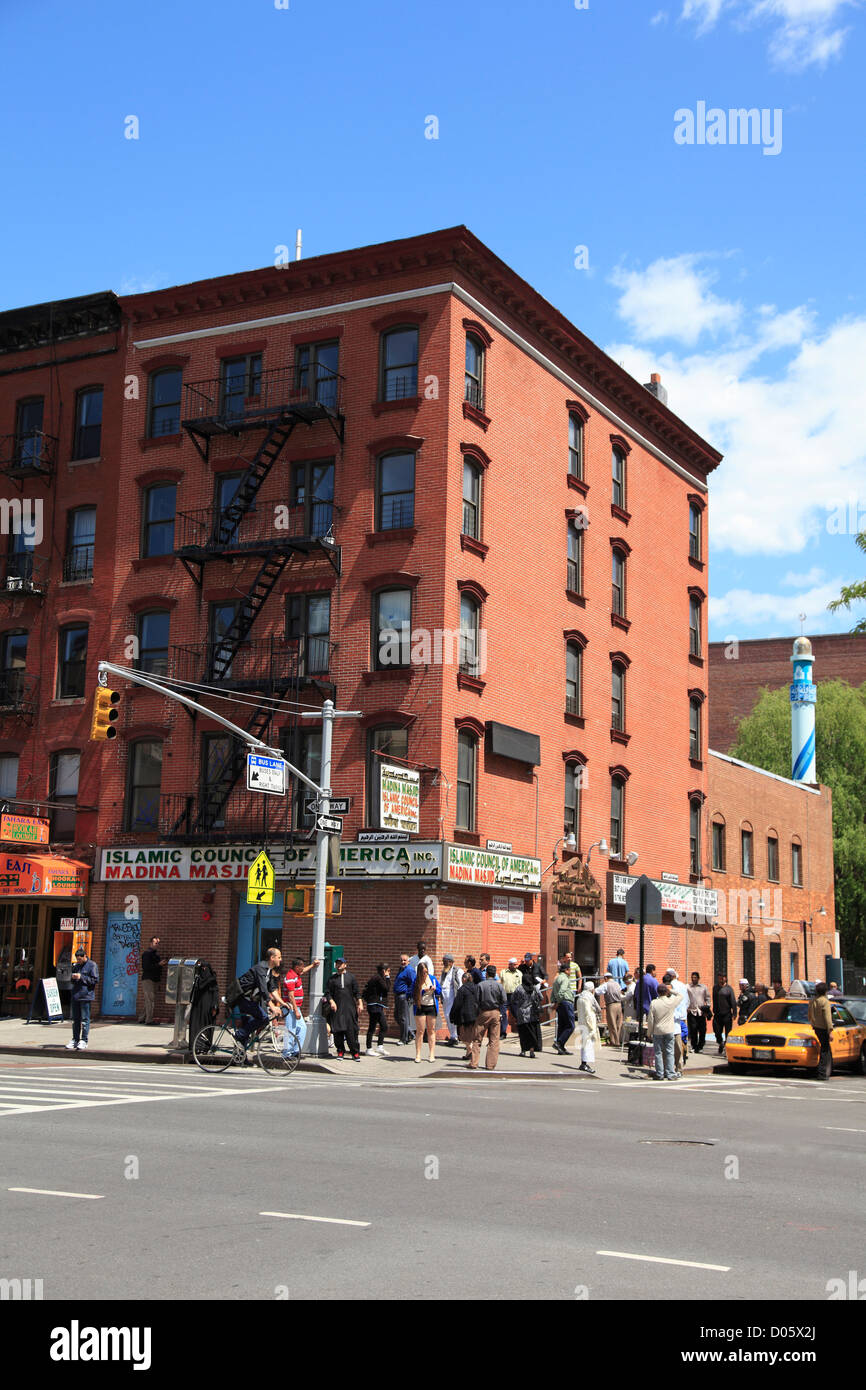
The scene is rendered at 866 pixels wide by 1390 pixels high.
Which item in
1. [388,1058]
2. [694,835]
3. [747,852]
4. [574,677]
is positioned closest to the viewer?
[388,1058]

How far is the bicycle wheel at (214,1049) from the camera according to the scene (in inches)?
882

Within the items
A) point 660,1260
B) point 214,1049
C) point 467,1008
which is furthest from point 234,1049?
point 660,1260

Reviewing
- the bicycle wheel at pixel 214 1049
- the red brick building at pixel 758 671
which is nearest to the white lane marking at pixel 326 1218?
the bicycle wheel at pixel 214 1049

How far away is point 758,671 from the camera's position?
83.8m

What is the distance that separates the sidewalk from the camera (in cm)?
2365

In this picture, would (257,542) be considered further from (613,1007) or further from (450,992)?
(613,1007)

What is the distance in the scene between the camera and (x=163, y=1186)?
10.5 m

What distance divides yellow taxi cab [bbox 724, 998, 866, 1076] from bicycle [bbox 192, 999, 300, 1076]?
29.1 ft

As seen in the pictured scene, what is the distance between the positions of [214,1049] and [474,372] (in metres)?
18.9

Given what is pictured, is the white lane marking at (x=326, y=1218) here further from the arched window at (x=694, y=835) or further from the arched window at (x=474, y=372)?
the arched window at (x=694, y=835)

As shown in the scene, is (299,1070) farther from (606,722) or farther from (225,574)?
(606,722)

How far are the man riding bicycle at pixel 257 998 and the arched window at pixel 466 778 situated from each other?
Result: 10.7 metres

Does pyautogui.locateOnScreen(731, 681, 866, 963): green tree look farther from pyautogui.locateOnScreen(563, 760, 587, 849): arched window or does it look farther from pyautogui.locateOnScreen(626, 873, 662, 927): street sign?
pyautogui.locateOnScreen(626, 873, 662, 927): street sign
